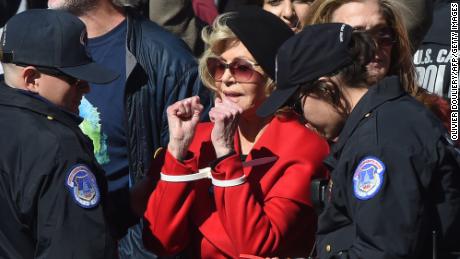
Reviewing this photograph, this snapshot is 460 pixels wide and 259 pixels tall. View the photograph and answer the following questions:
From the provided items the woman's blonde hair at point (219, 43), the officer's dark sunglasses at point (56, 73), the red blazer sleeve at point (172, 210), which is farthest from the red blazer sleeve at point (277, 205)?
the officer's dark sunglasses at point (56, 73)

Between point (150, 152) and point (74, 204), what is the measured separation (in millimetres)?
1569

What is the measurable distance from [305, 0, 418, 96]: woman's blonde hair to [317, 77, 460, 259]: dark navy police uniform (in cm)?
50

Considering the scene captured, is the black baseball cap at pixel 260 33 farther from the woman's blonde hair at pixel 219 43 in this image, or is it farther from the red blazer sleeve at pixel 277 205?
the red blazer sleeve at pixel 277 205

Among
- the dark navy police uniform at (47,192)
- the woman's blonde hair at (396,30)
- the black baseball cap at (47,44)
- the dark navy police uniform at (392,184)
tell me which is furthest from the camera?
the woman's blonde hair at (396,30)

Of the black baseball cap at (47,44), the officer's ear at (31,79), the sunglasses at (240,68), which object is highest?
the black baseball cap at (47,44)

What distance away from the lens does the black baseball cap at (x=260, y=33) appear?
4.37 metres

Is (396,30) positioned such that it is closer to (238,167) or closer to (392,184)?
(238,167)

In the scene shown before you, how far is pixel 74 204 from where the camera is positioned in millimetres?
3672

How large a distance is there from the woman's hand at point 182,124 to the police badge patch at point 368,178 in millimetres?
1104

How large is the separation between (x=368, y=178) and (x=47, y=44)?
1.39 meters

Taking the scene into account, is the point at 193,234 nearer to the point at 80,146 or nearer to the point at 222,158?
the point at 222,158

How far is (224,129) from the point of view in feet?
13.7

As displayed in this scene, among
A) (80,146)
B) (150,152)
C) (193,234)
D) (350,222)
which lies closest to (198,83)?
(150,152)

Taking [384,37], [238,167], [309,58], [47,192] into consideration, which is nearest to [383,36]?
[384,37]
